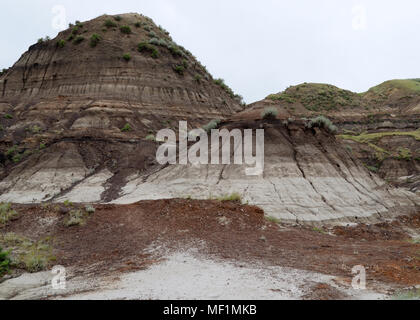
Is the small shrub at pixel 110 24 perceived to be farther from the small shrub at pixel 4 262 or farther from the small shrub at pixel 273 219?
the small shrub at pixel 4 262

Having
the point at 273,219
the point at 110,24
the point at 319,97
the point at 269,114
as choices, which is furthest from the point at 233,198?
the point at 319,97

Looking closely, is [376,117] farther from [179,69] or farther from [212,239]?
[212,239]

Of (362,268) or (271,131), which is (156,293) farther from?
(271,131)

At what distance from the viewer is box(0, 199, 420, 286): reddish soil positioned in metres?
8.79

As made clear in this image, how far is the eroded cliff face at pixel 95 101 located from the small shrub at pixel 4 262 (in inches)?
464

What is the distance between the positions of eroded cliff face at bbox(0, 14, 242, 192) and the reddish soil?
9.83 metres

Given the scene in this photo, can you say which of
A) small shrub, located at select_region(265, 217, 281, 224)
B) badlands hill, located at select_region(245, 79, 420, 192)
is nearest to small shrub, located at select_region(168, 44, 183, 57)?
badlands hill, located at select_region(245, 79, 420, 192)

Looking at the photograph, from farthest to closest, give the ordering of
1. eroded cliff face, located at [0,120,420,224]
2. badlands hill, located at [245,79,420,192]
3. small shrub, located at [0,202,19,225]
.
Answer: badlands hill, located at [245,79,420,192] < eroded cliff face, located at [0,120,420,224] < small shrub, located at [0,202,19,225]

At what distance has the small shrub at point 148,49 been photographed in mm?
36625

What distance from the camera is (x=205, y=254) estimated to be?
31.1 feet

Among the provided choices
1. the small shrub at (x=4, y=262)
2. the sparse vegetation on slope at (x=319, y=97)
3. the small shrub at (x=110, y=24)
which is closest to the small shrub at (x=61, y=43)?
the small shrub at (x=110, y=24)

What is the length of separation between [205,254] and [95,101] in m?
25.5

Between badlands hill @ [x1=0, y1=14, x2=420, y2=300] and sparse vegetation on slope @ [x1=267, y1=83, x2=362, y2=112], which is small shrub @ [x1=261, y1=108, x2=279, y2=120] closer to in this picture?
badlands hill @ [x1=0, y1=14, x2=420, y2=300]

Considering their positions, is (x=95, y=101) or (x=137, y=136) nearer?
(x=137, y=136)
